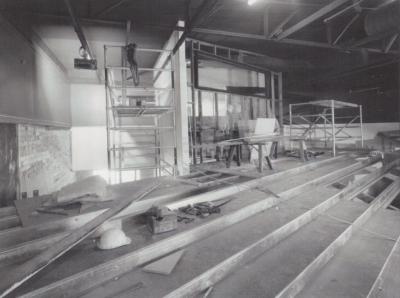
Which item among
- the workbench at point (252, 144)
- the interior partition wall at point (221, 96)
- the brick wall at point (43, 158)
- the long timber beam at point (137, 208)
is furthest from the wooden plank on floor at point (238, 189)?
the brick wall at point (43, 158)

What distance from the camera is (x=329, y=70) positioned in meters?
6.90

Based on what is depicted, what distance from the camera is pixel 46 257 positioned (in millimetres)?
1151

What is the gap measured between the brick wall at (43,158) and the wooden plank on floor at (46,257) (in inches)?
104

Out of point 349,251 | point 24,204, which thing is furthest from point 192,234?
point 24,204

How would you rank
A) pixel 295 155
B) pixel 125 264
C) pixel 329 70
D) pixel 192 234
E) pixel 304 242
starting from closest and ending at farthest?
pixel 125 264, pixel 192 234, pixel 304 242, pixel 295 155, pixel 329 70

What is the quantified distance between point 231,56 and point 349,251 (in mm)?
5159

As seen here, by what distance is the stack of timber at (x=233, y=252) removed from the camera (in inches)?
44.3

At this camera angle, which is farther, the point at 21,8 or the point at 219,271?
the point at 21,8

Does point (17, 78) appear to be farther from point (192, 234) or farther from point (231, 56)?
point (231, 56)

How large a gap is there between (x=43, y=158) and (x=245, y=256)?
15.4 ft

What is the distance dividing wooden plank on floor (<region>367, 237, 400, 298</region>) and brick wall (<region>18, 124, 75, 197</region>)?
13.4 feet

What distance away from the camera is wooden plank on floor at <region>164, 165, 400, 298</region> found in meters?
1.14

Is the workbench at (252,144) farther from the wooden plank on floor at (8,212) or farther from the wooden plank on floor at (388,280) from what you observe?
the wooden plank on floor at (8,212)

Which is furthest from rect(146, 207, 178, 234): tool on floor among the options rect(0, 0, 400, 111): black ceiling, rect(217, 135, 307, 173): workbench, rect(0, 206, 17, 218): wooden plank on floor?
rect(0, 0, 400, 111): black ceiling
